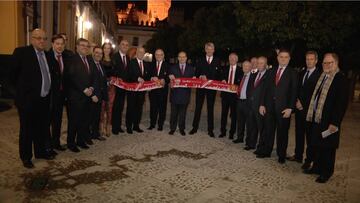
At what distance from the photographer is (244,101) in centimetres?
794

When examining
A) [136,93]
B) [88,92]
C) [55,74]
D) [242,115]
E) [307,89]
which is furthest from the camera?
[136,93]

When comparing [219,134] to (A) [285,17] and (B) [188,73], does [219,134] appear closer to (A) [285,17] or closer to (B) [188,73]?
(B) [188,73]

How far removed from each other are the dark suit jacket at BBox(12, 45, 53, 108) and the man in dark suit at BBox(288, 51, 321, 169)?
4.78 meters

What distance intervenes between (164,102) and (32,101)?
3.88 meters

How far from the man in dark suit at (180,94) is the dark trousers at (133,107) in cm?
82

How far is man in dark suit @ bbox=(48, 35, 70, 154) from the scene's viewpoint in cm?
614

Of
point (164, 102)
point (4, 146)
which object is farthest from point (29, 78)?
point (164, 102)

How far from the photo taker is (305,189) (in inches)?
215

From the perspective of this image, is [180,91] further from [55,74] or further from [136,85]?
[55,74]

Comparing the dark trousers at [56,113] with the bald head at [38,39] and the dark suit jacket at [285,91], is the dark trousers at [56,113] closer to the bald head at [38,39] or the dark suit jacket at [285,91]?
the bald head at [38,39]

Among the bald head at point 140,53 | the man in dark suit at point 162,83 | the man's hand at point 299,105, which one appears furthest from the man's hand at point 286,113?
the bald head at point 140,53

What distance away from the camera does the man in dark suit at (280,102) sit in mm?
6641

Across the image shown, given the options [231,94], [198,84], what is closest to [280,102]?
[231,94]

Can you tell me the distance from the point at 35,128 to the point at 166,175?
7.89 ft
